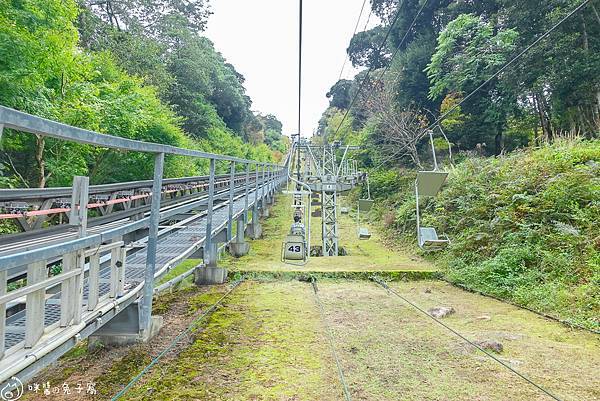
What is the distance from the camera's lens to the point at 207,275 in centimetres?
533

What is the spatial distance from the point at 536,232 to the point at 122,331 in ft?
19.8

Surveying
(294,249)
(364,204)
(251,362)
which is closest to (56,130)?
(251,362)

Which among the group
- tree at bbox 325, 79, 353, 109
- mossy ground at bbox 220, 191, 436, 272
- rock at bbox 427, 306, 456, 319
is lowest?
mossy ground at bbox 220, 191, 436, 272

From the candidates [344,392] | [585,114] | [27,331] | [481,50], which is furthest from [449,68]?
[27,331]

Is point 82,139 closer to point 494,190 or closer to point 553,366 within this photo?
point 553,366

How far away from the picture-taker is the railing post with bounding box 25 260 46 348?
1.58 meters

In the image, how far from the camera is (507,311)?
4.44m

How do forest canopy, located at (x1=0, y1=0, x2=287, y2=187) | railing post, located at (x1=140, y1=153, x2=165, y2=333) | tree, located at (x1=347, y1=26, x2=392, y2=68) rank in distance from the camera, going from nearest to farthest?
railing post, located at (x1=140, y1=153, x2=165, y2=333), forest canopy, located at (x1=0, y1=0, x2=287, y2=187), tree, located at (x1=347, y1=26, x2=392, y2=68)

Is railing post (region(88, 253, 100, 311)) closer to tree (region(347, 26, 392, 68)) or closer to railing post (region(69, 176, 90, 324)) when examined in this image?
railing post (region(69, 176, 90, 324))

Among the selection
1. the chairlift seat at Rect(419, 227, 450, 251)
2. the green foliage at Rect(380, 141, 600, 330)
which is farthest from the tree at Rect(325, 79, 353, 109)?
the chairlift seat at Rect(419, 227, 450, 251)

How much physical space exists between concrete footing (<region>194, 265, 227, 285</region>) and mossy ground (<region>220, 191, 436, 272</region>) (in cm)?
70

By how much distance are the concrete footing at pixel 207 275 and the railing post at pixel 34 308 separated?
3642 millimetres

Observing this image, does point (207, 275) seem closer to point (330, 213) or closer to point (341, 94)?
point (330, 213)

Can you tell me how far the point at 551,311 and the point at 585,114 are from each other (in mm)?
9287
